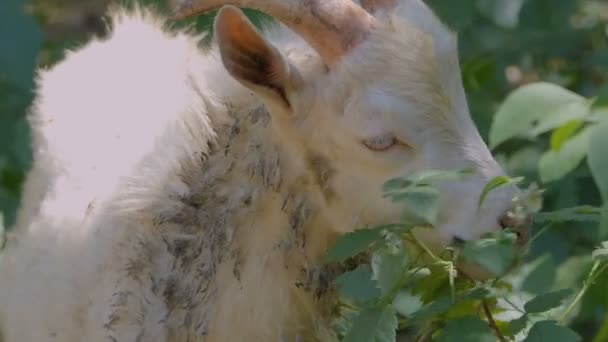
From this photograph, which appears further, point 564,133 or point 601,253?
point 564,133

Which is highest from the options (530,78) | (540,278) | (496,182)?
(496,182)

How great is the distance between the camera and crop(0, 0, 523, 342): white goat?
14.3 ft

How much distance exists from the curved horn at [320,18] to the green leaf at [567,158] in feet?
3.39

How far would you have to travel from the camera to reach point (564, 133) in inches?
206

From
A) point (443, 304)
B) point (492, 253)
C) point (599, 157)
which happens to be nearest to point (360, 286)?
point (443, 304)

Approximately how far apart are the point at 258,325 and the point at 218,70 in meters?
0.79

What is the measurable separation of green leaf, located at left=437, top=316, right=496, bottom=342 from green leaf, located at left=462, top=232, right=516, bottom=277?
0.57 ft

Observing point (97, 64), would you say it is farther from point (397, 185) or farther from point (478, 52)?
point (478, 52)

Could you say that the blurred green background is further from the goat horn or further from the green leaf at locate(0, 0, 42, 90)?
the green leaf at locate(0, 0, 42, 90)

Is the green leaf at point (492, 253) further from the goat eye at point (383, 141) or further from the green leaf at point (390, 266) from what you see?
the goat eye at point (383, 141)

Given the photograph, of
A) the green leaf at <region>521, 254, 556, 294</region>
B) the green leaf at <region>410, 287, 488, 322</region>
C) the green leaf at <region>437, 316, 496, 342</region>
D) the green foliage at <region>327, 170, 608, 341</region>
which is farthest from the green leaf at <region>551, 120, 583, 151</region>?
the green leaf at <region>437, 316, 496, 342</region>

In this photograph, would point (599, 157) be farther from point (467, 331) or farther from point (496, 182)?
point (467, 331)

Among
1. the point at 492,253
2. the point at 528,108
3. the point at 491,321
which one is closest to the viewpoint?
the point at 492,253

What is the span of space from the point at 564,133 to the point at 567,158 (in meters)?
0.11
